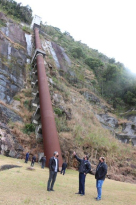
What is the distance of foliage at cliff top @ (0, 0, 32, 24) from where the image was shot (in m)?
42.4

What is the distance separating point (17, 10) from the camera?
44.2 m

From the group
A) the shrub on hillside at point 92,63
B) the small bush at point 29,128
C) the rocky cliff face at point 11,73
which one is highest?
the shrub on hillside at point 92,63

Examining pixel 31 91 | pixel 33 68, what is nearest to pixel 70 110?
pixel 31 91

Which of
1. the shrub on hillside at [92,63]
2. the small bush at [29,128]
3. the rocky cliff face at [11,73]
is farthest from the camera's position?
the shrub on hillside at [92,63]

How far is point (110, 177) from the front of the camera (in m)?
14.5

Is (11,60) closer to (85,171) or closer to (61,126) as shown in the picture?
(61,126)

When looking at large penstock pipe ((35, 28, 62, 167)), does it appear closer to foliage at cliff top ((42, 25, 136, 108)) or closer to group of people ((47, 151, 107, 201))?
group of people ((47, 151, 107, 201))

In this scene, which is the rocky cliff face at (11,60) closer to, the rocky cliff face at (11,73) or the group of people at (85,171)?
the rocky cliff face at (11,73)

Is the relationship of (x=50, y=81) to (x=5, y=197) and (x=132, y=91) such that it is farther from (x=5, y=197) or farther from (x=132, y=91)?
(x=5, y=197)

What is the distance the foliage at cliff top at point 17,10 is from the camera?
4239 cm

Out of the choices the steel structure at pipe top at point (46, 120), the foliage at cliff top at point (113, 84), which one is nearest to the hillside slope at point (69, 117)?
the steel structure at pipe top at point (46, 120)

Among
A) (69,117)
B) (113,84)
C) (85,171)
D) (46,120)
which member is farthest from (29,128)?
(113,84)

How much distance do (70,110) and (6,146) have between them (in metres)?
11.1

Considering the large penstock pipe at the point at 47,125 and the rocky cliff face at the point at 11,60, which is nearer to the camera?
the large penstock pipe at the point at 47,125
